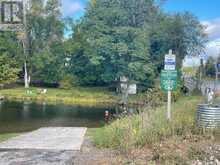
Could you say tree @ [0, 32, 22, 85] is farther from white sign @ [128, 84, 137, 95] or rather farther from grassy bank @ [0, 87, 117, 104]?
Answer: white sign @ [128, 84, 137, 95]

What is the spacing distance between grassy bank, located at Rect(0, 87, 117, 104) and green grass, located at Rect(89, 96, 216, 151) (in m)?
29.0

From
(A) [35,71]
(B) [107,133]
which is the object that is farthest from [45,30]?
(B) [107,133]

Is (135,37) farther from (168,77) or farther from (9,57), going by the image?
(168,77)

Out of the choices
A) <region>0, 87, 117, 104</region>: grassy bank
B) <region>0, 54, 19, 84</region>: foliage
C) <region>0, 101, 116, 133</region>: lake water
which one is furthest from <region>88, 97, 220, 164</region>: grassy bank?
<region>0, 54, 19, 84</region>: foliage

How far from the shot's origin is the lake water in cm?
2245

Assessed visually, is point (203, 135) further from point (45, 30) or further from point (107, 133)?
point (45, 30)

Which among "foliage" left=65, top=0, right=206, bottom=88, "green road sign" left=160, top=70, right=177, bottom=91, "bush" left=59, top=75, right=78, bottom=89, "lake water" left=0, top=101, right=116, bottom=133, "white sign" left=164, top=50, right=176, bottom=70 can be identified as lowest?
"lake water" left=0, top=101, right=116, bottom=133

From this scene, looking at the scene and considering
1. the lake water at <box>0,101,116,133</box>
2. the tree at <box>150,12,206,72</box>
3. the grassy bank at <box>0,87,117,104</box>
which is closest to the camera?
the lake water at <box>0,101,116,133</box>

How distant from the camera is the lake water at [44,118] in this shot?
22.5 meters

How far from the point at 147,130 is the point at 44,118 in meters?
18.2

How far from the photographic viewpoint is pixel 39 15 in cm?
4828

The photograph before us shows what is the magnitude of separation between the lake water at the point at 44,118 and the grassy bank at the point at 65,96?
5720 mm

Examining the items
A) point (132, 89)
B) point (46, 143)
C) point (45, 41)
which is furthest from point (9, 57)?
point (46, 143)

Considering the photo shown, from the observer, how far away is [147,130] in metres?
8.92
